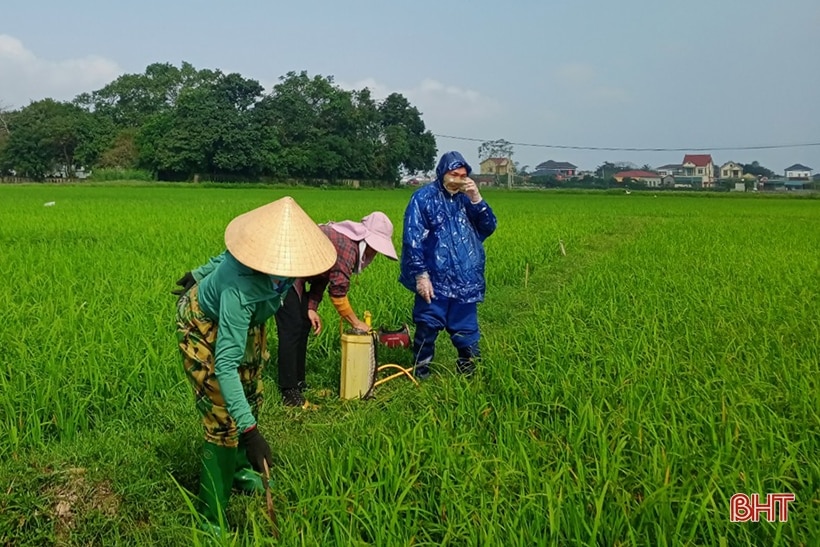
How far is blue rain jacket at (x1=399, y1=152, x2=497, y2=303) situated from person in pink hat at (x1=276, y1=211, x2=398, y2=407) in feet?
0.63

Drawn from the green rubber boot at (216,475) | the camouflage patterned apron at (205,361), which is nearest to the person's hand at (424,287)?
the camouflage patterned apron at (205,361)

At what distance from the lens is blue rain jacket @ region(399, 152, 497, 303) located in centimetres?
352

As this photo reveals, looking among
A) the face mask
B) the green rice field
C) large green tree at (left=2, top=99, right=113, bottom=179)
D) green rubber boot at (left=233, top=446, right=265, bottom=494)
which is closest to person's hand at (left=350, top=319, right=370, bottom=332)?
the green rice field

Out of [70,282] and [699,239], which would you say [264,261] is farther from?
[699,239]

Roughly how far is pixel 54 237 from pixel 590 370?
7.83m

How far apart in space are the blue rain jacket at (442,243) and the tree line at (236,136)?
40.5m

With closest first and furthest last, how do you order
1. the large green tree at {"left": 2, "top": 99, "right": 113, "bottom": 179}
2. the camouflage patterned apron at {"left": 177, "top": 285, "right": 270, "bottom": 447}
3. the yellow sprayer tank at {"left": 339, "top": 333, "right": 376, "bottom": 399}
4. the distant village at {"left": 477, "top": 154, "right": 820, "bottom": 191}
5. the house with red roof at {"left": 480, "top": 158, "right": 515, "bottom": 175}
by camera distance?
the camouflage patterned apron at {"left": 177, "top": 285, "right": 270, "bottom": 447} < the yellow sprayer tank at {"left": 339, "top": 333, "right": 376, "bottom": 399} < the large green tree at {"left": 2, "top": 99, "right": 113, "bottom": 179} < the distant village at {"left": 477, "top": 154, "right": 820, "bottom": 191} < the house with red roof at {"left": 480, "top": 158, "right": 515, "bottom": 175}

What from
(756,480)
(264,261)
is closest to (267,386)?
(264,261)

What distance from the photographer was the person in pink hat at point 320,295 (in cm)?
326

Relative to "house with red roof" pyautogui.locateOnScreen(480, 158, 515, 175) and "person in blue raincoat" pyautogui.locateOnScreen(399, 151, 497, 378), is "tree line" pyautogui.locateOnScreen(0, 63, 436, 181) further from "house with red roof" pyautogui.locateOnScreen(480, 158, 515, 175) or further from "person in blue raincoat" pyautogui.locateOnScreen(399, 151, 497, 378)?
"person in blue raincoat" pyautogui.locateOnScreen(399, 151, 497, 378)

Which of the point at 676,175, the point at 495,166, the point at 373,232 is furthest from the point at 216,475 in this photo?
the point at 676,175

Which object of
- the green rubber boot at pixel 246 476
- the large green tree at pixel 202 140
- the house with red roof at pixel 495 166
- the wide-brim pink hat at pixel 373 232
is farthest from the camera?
the house with red roof at pixel 495 166

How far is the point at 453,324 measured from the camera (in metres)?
3.60

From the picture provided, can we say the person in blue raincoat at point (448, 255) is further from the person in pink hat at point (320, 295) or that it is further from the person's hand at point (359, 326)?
the person's hand at point (359, 326)
